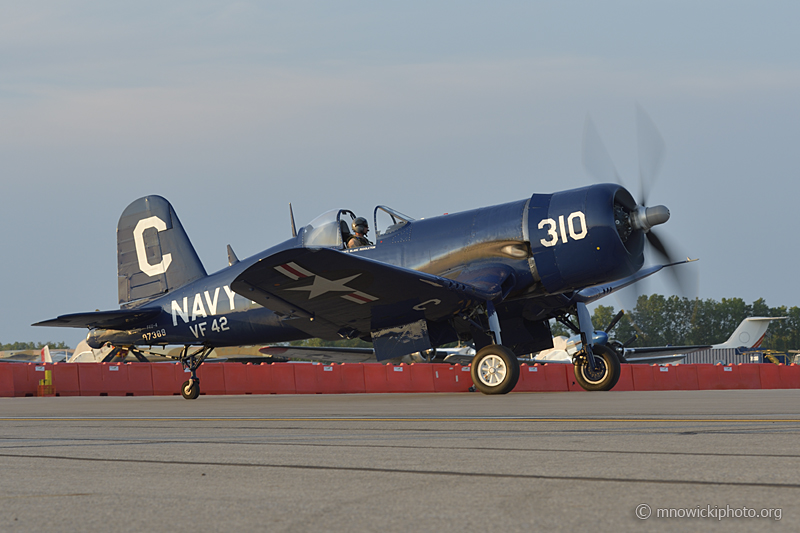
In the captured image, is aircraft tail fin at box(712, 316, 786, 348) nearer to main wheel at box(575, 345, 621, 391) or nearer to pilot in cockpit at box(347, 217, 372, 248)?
main wheel at box(575, 345, 621, 391)

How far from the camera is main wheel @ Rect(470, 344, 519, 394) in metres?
11.0

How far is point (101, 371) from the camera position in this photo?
64.3 ft

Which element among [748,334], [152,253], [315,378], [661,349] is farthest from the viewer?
[748,334]

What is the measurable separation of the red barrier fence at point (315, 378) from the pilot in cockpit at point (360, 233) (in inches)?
246

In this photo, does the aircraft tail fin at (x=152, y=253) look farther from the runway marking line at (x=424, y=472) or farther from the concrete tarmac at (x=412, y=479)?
the runway marking line at (x=424, y=472)

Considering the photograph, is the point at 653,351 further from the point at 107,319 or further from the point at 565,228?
the point at 107,319

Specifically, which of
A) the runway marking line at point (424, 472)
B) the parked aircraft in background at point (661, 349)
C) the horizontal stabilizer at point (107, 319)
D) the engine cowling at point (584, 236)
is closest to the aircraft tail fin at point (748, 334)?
the parked aircraft in background at point (661, 349)

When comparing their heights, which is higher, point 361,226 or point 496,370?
point 361,226

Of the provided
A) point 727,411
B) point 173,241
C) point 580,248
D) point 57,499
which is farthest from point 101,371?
point 57,499

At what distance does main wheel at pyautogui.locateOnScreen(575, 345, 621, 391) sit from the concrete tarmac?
7.65 m

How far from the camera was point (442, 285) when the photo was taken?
11.1 m

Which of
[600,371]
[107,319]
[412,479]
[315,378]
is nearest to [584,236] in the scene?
[600,371]

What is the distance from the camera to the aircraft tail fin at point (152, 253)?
16.1 m

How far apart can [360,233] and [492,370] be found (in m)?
3.54
